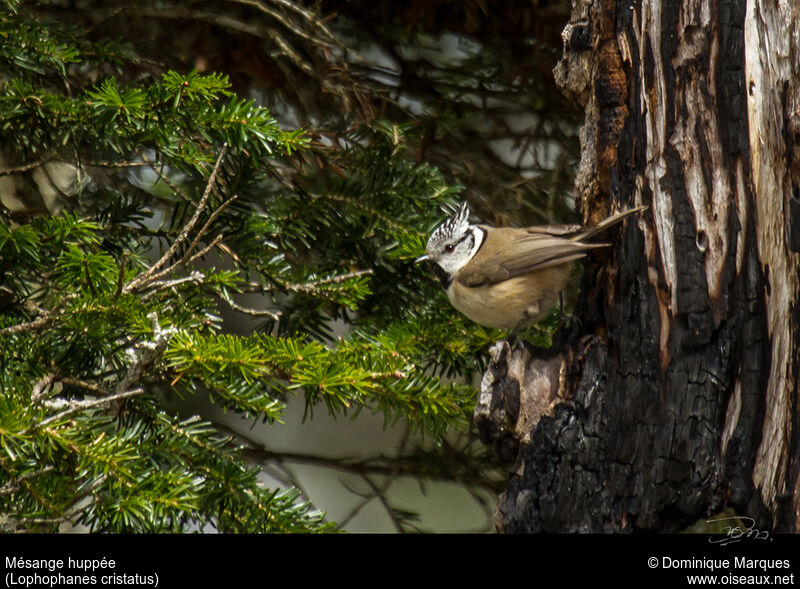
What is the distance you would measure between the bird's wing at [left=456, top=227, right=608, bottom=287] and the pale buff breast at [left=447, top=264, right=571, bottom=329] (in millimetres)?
19

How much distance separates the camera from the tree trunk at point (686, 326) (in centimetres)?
138

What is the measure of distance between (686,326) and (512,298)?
512 millimetres

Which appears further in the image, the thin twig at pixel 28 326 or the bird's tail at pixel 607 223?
the bird's tail at pixel 607 223

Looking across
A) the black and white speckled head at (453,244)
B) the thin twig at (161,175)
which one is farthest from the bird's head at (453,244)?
the thin twig at (161,175)

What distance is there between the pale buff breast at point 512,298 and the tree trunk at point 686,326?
363 millimetres

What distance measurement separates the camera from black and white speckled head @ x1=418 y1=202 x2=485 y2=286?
1.85 m

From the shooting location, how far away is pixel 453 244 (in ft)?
6.27

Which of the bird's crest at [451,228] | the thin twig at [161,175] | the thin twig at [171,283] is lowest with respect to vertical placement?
the thin twig at [171,283]

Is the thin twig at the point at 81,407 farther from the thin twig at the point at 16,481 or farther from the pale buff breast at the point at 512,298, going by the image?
the pale buff breast at the point at 512,298

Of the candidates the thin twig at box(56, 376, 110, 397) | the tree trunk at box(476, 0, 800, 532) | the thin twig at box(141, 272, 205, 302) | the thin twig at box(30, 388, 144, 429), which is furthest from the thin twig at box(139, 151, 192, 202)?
the tree trunk at box(476, 0, 800, 532)
